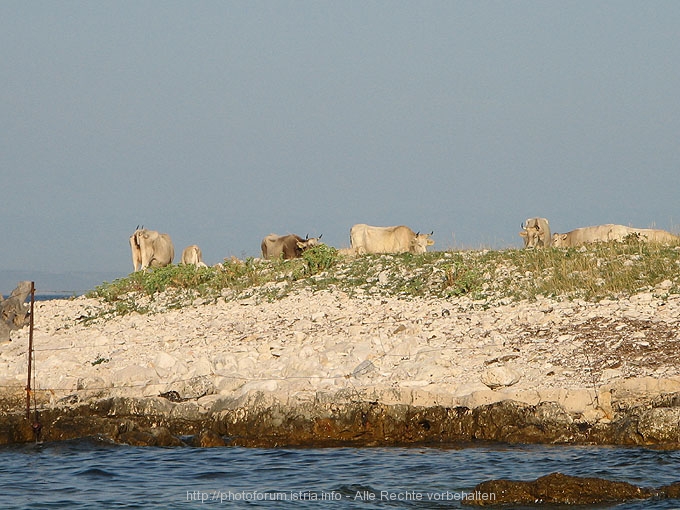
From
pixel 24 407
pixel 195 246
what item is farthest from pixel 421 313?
pixel 195 246

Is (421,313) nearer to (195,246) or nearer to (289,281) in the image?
(289,281)

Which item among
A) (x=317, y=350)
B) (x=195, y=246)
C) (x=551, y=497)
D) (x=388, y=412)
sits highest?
(x=195, y=246)

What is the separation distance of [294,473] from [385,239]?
1885 cm

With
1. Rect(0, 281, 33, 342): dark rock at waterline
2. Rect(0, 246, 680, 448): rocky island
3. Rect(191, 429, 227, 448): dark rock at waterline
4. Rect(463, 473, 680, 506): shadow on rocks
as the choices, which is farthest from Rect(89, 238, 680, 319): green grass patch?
Rect(463, 473, 680, 506): shadow on rocks

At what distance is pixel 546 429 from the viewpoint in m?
11.0

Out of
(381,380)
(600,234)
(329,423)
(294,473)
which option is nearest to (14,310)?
(381,380)

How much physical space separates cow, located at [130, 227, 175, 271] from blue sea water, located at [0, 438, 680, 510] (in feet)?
59.9

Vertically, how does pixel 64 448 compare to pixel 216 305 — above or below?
below

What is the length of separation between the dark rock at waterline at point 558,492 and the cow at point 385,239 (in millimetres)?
19484

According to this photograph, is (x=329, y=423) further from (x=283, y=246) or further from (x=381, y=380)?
(x=283, y=246)

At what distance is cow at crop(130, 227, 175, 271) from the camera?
96.7 feet

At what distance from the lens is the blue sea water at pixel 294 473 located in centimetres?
943

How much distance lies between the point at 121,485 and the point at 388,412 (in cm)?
322

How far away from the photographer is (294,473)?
403 inches
